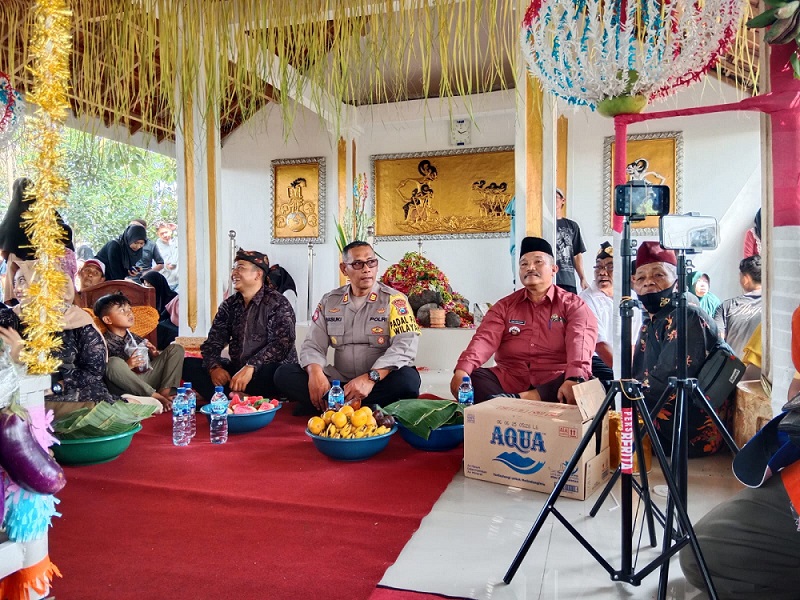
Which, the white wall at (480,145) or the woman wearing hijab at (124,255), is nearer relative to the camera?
the white wall at (480,145)

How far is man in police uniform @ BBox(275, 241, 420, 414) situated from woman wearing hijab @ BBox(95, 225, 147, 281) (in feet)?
13.7

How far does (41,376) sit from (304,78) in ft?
5.17

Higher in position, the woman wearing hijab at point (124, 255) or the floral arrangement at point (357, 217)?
the floral arrangement at point (357, 217)

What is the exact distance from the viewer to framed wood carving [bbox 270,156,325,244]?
7.68 meters

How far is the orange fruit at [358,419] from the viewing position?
244 centimetres

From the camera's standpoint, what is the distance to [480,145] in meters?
7.24

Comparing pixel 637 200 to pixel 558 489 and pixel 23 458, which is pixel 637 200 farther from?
pixel 23 458

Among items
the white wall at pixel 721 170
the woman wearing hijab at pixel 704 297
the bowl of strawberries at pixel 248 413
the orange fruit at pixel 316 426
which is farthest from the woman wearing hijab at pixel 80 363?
the white wall at pixel 721 170

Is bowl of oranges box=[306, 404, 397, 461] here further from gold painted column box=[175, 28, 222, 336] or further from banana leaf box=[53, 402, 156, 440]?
gold painted column box=[175, 28, 222, 336]

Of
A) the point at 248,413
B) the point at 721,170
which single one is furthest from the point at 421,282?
the point at 721,170

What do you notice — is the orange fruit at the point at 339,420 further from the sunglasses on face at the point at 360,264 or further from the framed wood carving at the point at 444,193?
the framed wood carving at the point at 444,193

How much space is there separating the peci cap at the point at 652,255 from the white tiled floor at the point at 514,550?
0.88m

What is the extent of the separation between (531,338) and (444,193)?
15.5 feet

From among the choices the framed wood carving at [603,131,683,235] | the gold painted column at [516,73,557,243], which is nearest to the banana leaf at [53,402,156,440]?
the gold painted column at [516,73,557,243]
